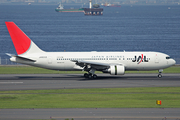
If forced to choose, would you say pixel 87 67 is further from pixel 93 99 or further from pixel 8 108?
pixel 8 108

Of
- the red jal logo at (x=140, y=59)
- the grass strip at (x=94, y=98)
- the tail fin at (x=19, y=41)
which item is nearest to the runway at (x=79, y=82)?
the red jal logo at (x=140, y=59)

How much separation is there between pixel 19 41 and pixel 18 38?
1.68 ft

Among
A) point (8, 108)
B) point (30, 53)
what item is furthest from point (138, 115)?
point (30, 53)

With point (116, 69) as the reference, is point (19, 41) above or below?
above

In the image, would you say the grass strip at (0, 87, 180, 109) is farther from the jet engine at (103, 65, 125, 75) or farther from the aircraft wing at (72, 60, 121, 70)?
the aircraft wing at (72, 60, 121, 70)

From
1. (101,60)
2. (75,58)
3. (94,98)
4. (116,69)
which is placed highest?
(75,58)

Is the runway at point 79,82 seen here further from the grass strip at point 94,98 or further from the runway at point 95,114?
the runway at point 95,114

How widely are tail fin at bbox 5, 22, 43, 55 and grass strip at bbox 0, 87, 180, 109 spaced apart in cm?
1351

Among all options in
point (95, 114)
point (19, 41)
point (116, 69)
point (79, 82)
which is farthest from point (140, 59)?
point (95, 114)

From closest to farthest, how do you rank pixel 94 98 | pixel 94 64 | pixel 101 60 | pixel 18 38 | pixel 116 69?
pixel 94 98
pixel 116 69
pixel 94 64
pixel 18 38
pixel 101 60

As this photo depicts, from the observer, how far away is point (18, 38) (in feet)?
168

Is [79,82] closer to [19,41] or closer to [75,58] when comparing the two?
[75,58]

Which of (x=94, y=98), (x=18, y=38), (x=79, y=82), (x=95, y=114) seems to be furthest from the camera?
(x=18, y=38)

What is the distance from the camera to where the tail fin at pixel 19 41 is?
Result: 51.1 m
